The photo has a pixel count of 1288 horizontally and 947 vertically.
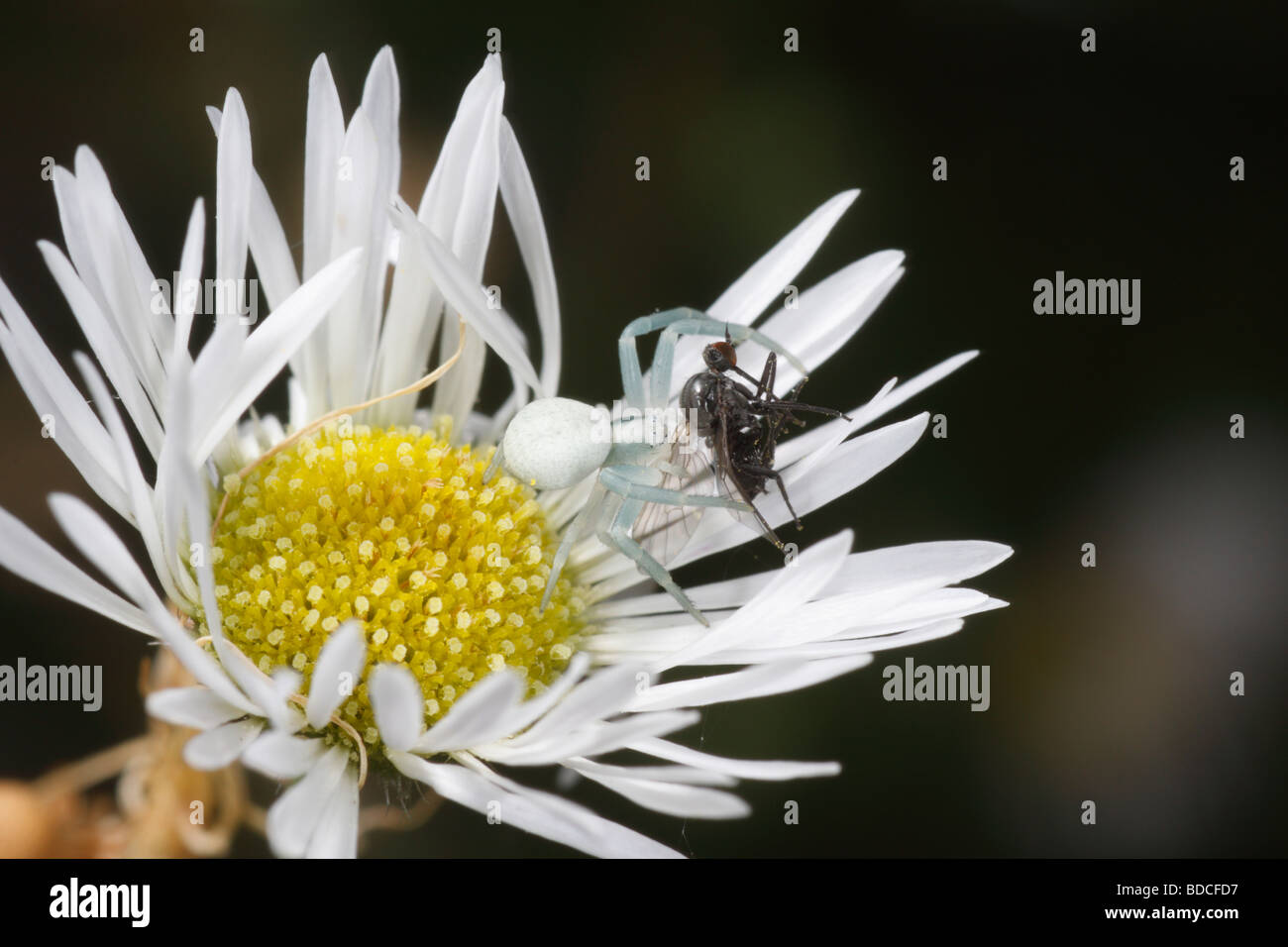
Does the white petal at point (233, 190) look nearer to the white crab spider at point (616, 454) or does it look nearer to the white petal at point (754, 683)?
the white crab spider at point (616, 454)

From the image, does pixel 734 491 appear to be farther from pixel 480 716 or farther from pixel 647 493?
pixel 480 716

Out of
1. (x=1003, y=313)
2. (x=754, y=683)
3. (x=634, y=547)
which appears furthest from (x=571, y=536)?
(x=1003, y=313)

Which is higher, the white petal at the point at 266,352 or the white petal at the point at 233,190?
the white petal at the point at 233,190

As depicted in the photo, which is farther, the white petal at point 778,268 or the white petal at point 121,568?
the white petal at point 778,268

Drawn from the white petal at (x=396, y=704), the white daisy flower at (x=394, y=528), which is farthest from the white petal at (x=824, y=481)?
the white petal at (x=396, y=704)

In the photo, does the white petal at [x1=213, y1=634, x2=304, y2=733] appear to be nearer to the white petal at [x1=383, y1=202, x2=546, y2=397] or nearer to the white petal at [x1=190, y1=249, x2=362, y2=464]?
the white petal at [x1=190, y1=249, x2=362, y2=464]

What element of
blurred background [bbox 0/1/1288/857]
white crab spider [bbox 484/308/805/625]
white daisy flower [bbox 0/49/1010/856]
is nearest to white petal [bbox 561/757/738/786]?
white daisy flower [bbox 0/49/1010/856]

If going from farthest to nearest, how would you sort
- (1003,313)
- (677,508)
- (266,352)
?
1. (1003,313)
2. (677,508)
3. (266,352)
